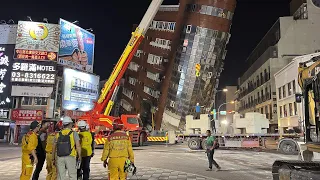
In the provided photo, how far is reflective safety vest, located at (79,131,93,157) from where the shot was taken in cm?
878

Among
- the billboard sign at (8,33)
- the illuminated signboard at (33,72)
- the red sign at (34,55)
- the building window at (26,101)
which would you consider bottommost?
the building window at (26,101)

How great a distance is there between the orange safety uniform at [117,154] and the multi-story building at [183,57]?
40.5 m

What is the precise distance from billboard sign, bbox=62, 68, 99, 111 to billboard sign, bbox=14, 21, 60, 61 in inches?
145

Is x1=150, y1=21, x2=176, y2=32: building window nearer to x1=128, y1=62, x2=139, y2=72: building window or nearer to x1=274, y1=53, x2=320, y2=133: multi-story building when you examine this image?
x1=128, y1=62, x2=139, y2=72: building window

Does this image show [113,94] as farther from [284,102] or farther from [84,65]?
[284,102]

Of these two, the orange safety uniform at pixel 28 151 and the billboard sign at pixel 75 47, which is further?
the billboard sign at pixel 75 47

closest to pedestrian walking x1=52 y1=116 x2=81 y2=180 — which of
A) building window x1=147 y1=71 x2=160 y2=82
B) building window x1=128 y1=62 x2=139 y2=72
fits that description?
building window x1=147 y1=71 x2=160 y2=82

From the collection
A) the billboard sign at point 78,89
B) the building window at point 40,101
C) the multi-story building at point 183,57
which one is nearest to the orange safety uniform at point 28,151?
the billboard sign at point 78,89

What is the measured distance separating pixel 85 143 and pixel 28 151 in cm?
165

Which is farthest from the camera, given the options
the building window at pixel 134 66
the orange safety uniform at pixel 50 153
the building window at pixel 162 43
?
the building window at pixel 134 66

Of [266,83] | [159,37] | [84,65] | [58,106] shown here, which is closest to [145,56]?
[159,37]

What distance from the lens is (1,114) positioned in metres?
36.9

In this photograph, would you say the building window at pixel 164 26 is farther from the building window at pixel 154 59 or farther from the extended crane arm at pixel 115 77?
the extended crane arm at pixel 115 77

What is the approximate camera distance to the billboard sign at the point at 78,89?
4116cm
